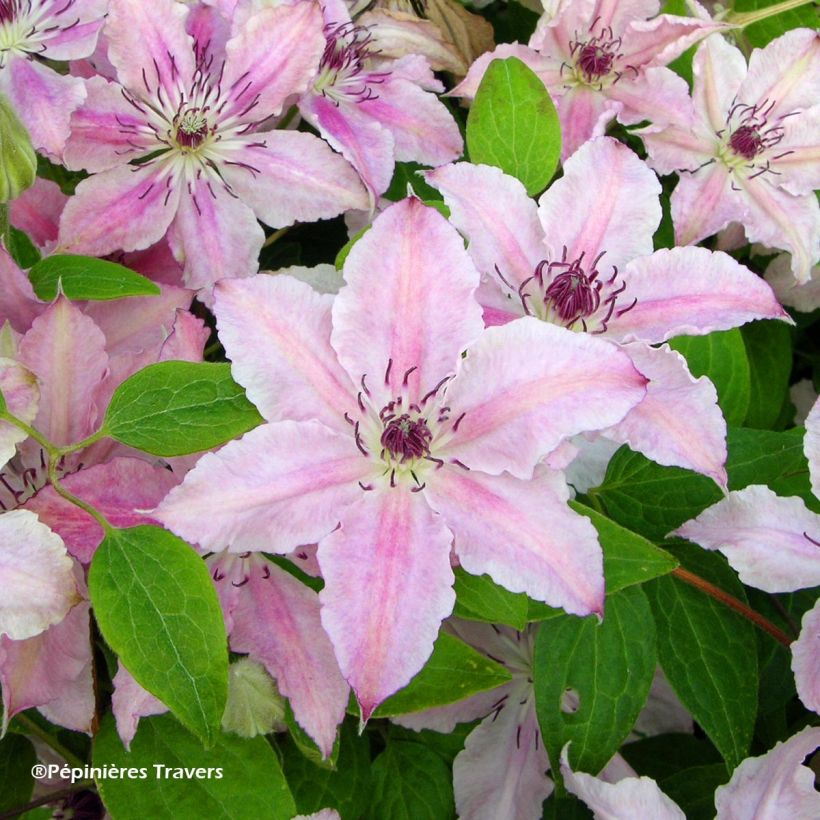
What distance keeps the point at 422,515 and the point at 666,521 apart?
0.88 ft

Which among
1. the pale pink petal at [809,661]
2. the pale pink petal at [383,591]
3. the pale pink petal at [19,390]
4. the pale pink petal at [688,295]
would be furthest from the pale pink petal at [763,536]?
the pale pink petal at [19,390]

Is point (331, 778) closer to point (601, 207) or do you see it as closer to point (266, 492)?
point (266, 492)

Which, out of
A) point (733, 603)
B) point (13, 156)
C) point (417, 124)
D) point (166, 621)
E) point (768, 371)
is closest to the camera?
point (166, 621)

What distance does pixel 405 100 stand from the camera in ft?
3.12

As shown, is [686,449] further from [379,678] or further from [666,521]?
[379,678]

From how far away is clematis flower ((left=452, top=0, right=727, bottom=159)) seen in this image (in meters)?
0.97

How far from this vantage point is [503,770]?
0.92 meters

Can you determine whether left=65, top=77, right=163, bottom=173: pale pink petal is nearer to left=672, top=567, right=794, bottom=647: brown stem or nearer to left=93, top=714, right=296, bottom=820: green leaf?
left=93, top=714, right=296, bottom=820: green leaf

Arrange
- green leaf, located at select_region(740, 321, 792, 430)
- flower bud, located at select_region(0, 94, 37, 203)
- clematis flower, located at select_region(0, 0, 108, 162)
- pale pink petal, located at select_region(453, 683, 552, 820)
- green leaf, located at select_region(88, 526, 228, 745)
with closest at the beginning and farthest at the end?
green leaf, located at select_region(88, 526, 228, 745) < flower bud, located at select_region(0, 94, 37, 203) < clematis flower, located at select_region(0, 0, 108, 162) < pale pink petal, located at select_region(453, 683, 552, 820) < green leaf, located at select_region(740, 321, 792, 430)

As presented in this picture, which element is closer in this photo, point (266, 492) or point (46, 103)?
point (266, 492)

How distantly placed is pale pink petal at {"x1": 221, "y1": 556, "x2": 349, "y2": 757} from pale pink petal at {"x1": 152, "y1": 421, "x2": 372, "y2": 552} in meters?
0.11

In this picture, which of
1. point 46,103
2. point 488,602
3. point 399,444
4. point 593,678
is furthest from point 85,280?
point 593,678

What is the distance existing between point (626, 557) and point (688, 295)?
0.21 meters

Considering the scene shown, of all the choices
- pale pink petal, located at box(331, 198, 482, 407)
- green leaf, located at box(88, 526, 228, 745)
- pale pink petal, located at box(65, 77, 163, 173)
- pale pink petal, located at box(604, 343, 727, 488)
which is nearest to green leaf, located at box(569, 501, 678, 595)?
pale pink petal, located at box(604, 343, 727, 488)
